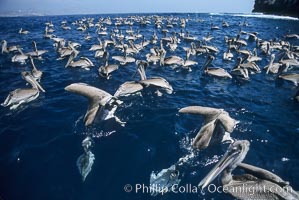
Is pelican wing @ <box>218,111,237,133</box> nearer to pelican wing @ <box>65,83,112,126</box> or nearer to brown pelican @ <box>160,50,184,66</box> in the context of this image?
pelican wing @ <box>65,83,112,126</box>

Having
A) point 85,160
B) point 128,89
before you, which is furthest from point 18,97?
point 85,160

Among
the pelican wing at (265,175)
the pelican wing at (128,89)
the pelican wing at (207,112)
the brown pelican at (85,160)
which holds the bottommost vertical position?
the brown pelican at (85,160)

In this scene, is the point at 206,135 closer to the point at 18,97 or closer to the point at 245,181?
the point at 245,181

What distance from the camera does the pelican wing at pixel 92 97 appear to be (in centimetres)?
1010

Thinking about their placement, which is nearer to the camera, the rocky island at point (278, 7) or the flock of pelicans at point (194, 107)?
the flock of pelicans at point (194, 107)

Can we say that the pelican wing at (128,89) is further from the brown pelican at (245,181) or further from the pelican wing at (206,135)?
the brown pelican at (245,181)

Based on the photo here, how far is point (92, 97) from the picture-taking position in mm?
10250

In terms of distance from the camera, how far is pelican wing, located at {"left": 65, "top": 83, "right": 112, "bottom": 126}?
10102 mm

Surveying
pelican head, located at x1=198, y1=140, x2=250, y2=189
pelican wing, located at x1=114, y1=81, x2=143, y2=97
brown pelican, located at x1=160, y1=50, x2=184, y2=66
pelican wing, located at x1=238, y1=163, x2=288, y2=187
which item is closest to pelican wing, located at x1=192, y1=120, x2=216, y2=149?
pelican wing, located at x1=238, y1=163, x2=288, y2=187

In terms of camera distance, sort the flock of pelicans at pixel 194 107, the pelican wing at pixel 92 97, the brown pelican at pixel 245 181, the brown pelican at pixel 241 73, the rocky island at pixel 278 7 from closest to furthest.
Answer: the brown pelican at pixel 245 181 < the flock of pelicans at pixel 194 107 < the pelican wing at pixel 92 97 < the brown pelican at pixel 241 73 < the rocky island at pixel 278 7

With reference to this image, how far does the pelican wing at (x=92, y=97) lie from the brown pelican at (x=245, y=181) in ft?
15.7

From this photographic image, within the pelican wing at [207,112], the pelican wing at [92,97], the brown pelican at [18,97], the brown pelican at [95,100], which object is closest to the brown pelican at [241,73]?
the pelican wing at [207,112]

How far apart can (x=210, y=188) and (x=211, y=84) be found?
9.48 m

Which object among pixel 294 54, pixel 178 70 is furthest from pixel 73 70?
pixel 294 54
